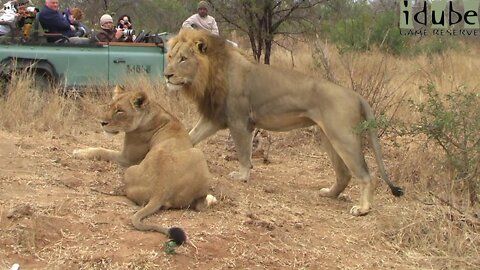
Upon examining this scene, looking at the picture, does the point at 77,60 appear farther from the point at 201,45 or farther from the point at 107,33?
the point at 201,45

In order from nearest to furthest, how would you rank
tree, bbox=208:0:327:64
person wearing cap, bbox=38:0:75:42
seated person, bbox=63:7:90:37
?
1. person wearing cap, bbox=38:0:75:42
2. seated person, bbox=63:7:90:37
3. tree, bbox=208:0:327:64

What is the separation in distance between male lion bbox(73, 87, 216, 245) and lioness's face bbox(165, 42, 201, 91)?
1.81 ft

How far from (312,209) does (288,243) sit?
1.17 meters

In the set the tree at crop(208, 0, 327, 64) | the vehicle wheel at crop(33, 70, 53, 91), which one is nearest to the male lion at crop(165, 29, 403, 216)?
the vehicle wheel at crop(33, 70, 53, 91)

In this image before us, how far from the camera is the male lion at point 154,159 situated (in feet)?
16.8

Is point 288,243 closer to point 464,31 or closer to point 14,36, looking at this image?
point 14,36

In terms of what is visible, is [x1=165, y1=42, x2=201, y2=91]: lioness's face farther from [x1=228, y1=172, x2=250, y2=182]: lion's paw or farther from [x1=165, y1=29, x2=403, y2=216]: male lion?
[x1=228, y1=172, x2=250, y2=182]: lion's paw

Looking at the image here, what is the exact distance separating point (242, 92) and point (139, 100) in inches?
44.0

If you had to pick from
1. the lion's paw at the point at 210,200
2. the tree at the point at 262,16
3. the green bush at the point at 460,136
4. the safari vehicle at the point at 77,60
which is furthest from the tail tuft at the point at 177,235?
the tree at the point at 262,16

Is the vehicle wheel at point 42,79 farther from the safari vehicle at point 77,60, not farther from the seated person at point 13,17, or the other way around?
the seated person at point 13,17

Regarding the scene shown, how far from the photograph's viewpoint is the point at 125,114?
592 centimetres

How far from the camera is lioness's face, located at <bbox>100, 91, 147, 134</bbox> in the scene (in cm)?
591

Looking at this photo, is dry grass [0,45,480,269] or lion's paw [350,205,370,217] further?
lion's paw [350,205,370,217]

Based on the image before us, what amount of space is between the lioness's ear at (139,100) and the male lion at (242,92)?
0.67 metres
